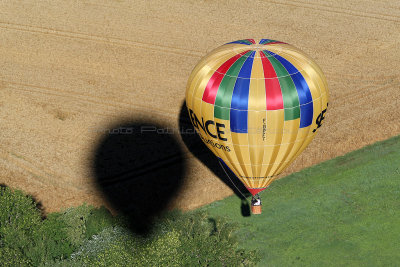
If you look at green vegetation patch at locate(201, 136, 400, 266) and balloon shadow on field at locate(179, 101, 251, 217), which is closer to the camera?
green vegetation patch at locate(201, 136, 400, 266)

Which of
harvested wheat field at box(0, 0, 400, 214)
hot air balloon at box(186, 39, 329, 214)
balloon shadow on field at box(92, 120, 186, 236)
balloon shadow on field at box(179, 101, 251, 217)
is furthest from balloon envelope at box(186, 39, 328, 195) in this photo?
harvested wheat field at box(0, 0, 400, 214)

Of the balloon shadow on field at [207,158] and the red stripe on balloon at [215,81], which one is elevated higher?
the red stripe on balloon at [215,81]

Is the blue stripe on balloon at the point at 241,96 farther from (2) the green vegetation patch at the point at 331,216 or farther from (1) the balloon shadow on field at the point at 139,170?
(1) the balloon shadow on field at the point at 139,170

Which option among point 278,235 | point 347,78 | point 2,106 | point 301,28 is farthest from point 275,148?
point 301,28

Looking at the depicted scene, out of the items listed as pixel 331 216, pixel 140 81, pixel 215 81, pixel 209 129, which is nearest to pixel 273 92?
pixel 215 81

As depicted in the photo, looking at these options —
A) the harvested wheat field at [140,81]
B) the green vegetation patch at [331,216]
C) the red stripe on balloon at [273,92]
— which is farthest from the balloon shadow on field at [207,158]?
the red stripe on balloon at [273,92]

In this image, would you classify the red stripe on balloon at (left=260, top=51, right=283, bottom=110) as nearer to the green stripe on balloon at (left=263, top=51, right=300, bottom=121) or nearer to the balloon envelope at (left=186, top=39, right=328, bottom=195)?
the balloon envelope at (left=186, top=39, right=328, bottom=195)

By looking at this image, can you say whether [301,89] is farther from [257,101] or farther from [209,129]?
[209,129]

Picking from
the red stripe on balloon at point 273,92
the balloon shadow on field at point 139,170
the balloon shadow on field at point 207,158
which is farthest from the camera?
the balloon shadow on field at point 207,158
